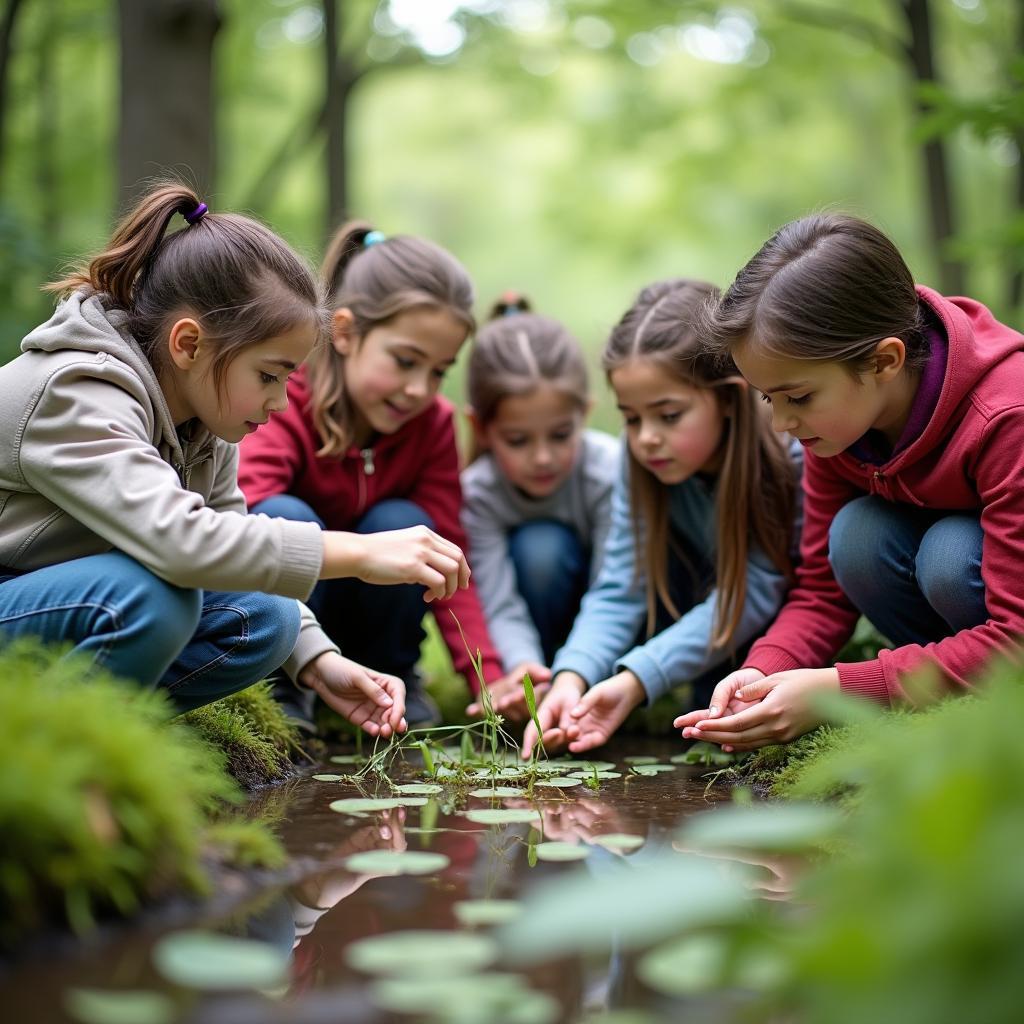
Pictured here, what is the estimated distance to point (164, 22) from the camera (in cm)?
445

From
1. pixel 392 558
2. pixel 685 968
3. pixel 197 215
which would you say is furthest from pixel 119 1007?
pixel 197 215

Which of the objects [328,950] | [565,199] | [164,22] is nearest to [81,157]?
[164,22]

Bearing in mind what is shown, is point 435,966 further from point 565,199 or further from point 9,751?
point 565,199

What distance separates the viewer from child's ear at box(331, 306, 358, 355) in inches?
117

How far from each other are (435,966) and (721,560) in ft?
5.47

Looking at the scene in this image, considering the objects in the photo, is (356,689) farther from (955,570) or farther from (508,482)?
(955,570)

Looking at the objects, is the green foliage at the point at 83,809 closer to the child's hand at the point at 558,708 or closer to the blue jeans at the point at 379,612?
the child's hand at the point at 558,708

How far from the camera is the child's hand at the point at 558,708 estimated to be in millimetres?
2467

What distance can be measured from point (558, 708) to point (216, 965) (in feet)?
4.92

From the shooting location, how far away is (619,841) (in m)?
1.77

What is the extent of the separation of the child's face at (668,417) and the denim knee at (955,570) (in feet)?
1.96

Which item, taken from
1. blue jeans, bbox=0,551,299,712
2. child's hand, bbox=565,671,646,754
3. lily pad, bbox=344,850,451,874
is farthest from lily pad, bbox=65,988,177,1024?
child's hand, bbox=565,671,646,754

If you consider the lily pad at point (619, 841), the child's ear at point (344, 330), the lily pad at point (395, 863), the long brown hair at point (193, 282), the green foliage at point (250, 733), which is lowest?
A: the green foliage at point (250, 733)

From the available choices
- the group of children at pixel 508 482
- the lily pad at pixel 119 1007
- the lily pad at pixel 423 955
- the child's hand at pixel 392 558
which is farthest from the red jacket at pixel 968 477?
the lily pad at pixel 119 1007
